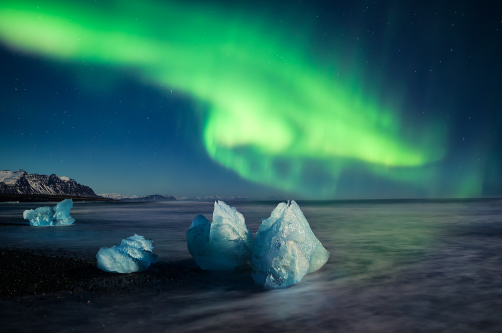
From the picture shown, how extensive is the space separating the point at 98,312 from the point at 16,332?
1077 millimetres

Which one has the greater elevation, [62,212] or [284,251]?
[284,251]

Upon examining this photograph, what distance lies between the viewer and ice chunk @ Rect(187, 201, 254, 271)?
323 inches

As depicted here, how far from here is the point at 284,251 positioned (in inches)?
278

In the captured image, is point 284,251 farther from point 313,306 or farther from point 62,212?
point 62,212

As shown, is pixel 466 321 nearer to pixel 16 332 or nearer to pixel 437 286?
pixel 437 286

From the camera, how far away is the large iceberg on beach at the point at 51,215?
877 inches

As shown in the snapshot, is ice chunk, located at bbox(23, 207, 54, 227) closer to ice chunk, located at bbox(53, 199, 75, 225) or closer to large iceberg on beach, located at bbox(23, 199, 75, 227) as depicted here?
large iceberg on beach, located at bbox(23, 199, 75, 227)

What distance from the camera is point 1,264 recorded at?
862 cm

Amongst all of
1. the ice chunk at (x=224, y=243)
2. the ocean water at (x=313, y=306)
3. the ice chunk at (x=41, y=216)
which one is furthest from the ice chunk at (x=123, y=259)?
the ice chunk at (x=41, y=216)

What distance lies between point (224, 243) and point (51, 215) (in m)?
19.5

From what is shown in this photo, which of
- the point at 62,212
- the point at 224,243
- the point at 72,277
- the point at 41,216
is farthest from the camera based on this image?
the point at 62,212

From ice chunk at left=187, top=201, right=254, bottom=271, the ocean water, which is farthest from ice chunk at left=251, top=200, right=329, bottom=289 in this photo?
ice chunk at left=187, top=201, right=254, bottom=271

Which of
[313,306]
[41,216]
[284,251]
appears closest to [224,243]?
[284,251]

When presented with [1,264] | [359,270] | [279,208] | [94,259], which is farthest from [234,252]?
[1,264]
